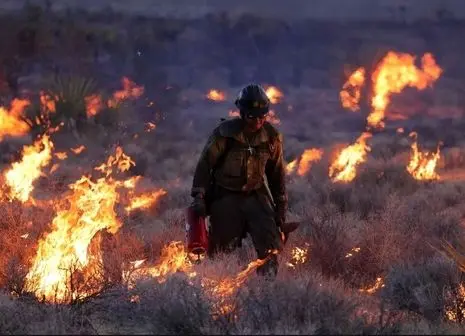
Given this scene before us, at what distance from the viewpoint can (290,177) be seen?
53.6ft

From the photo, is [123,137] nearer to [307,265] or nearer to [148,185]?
[148,185]

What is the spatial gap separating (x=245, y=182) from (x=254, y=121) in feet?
1.81

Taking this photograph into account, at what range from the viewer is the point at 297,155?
72.0 ft

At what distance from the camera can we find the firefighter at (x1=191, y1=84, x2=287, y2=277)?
6.62 metres

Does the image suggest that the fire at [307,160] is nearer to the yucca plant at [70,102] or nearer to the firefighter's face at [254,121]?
the yucca plant at [70,102]

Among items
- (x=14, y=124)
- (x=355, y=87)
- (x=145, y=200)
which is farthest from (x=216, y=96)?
(x=145, y=200)

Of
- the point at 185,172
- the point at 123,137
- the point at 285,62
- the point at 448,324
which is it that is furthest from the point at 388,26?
the point at 448,324

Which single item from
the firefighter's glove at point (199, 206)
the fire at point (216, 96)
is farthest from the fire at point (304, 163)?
the fire at point (216, 96)

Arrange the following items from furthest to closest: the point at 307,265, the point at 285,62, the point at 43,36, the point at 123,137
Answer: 1. the point at 285,62
2. the point at 43,36
3. the point at 123,137
4. the point at 307,265

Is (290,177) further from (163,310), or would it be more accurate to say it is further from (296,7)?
(296,7)

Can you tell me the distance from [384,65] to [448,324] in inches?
581

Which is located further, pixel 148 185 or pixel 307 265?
pixel 148 185

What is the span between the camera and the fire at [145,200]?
1205 centimetres

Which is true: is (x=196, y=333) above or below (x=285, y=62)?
below
